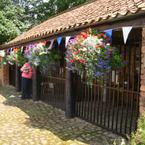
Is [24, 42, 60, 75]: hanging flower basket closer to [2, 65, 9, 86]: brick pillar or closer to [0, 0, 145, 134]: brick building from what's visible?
[0, 0, 145, 134]: brick building

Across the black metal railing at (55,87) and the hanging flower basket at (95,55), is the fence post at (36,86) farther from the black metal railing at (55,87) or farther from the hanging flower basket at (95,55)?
the hanging flower basket at (95,55)

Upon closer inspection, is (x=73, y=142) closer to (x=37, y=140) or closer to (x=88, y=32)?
(x=37, y=140)

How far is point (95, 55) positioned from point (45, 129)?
7.51 ft

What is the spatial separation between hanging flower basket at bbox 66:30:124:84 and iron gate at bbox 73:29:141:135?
2.08 ft

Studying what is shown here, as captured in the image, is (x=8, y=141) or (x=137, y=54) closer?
(x=8, y=141)

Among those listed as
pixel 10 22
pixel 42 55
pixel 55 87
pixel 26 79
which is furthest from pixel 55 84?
pixel 10 22

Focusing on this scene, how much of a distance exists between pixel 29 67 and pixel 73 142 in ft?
18.2

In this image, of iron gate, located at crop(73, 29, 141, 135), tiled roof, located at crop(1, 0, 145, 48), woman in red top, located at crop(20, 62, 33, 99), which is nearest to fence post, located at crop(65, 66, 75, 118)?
iron gate, located at crop(73, 29, 141, 135)

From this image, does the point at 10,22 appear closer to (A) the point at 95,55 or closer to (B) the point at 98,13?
(B) the point at 98,13

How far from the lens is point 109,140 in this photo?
18.3 ft

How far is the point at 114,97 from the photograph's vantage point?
7.39m

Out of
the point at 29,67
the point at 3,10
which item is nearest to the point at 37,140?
the point at 29,67

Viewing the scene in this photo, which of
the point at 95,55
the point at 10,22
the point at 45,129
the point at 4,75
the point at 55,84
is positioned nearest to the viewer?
the point at 95,55

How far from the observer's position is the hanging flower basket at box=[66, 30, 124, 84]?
549 centimetres
